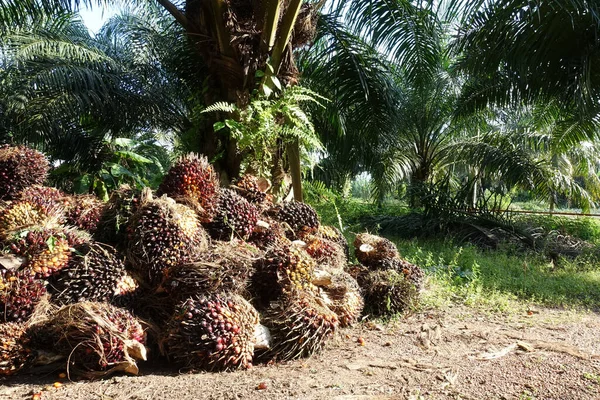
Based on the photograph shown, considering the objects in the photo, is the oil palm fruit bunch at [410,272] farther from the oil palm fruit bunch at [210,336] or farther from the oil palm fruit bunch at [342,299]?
the oil palm fruit bunch at [210,336]

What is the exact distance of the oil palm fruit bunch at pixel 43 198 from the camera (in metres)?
2.87

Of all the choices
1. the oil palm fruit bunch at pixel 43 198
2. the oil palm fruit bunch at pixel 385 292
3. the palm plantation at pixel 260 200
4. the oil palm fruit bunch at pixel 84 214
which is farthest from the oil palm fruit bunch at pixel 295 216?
the oil palm fruit bunch at pixel 43 198

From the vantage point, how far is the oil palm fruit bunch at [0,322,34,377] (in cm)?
227

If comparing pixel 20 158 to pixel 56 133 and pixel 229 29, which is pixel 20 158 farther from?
pixel 56 133

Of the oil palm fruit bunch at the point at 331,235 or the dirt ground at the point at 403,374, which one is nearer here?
the dirt ground at the point at 403,374

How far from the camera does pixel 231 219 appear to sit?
318cm

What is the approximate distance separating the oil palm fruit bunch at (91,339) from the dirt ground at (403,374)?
76 millimetres

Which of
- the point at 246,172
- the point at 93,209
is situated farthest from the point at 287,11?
the point at 93,209

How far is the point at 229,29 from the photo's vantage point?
13.4 ft

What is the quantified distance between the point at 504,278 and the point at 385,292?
238 centimetres

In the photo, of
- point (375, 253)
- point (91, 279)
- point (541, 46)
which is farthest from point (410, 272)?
point (541, 46)

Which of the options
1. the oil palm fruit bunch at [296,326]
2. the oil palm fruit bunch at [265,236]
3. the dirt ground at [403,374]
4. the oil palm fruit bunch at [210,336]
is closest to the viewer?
the dirt ground at [403,374]

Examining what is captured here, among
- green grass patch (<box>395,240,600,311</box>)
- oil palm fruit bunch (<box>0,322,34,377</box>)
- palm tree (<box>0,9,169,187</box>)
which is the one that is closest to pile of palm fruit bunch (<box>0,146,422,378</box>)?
oil palm fruit bunch (<box>0,322,34,377</box>)

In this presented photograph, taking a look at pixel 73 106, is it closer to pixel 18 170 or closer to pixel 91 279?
pixel 18 170
